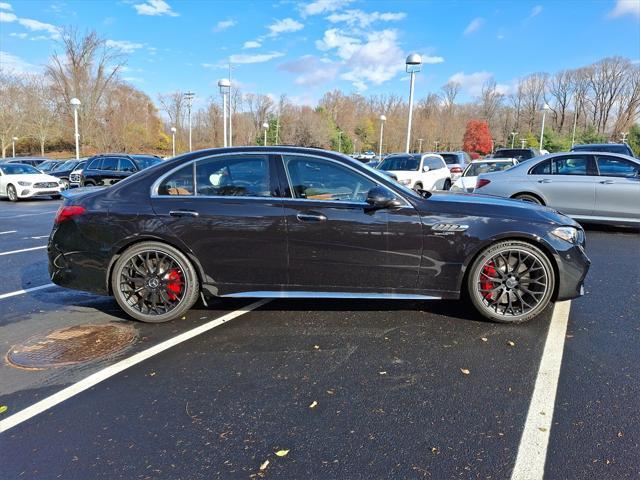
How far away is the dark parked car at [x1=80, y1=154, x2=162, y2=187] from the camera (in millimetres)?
16891

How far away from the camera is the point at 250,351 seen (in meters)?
3.63

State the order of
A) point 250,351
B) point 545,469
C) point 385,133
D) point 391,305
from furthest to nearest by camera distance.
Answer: point 385,133 < point 391,305 < point 250,351 < point 545,469

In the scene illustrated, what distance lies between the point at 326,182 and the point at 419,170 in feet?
36.9

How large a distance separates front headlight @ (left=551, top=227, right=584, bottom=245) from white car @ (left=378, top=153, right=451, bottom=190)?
10.4 meters

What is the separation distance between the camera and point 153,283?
4242 millimetres

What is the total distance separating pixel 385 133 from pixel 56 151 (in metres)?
51.4

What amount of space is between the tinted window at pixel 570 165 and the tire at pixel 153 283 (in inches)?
311

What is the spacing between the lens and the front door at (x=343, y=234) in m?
4.00

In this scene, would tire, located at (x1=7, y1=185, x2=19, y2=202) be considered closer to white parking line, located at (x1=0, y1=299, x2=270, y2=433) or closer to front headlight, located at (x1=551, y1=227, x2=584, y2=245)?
white parking line, located at (x1=0, y1=299, x2=270, y2=433)

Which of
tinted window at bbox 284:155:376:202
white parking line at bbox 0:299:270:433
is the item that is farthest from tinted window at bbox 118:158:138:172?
tinted window at bbox 284:155:376:202

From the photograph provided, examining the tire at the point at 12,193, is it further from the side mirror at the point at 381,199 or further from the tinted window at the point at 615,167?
the tinted window at the point at 615,167

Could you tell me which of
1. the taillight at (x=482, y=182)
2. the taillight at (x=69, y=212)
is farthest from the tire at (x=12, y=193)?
the taillight at (x=482, y=182)

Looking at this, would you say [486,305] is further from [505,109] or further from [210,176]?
[505,109]

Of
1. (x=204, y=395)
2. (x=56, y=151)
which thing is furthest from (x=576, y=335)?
(x=56, y=151)
